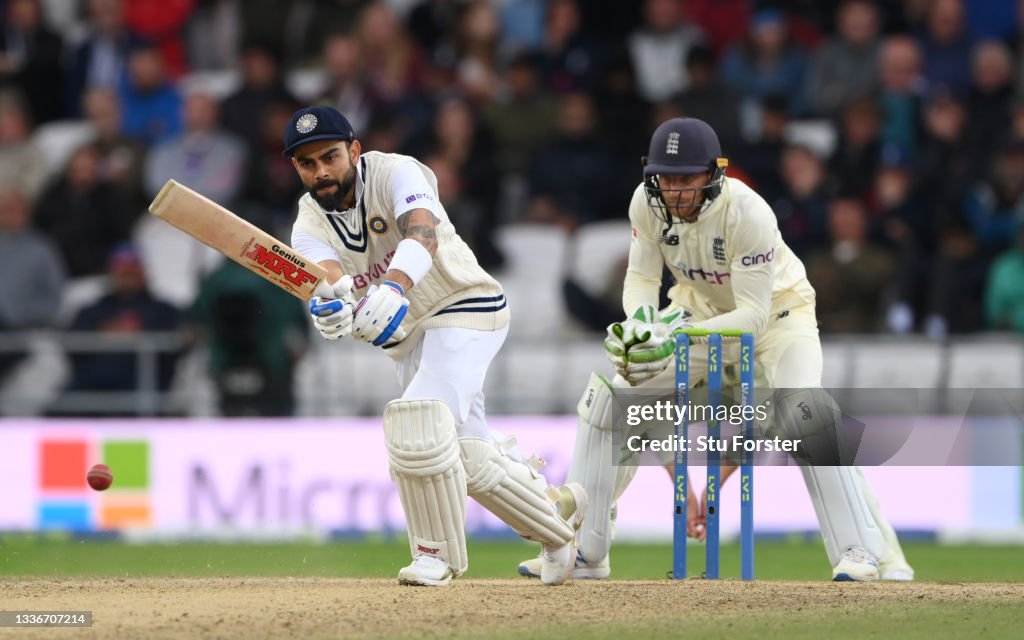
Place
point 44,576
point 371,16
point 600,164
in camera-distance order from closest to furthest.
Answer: point 44,576
point 600,164
point 371,16

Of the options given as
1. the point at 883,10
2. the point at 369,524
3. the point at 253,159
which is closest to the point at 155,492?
the point at 369,524

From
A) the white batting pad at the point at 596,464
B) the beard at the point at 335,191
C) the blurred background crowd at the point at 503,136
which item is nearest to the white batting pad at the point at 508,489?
the white batting pad at the point at 596,464

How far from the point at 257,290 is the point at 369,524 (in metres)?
1.78

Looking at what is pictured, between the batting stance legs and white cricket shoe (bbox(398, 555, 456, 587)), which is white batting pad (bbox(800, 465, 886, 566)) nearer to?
the batting stance legs

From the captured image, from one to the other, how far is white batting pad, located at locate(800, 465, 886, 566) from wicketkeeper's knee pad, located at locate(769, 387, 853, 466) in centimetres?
6

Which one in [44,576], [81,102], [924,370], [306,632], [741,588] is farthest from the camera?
[81,102]

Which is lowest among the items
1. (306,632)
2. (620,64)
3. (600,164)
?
(306,632)

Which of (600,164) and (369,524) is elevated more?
(600,164)

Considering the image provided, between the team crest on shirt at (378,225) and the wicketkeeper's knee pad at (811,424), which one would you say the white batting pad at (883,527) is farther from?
the team crest on shirt at (378,225)

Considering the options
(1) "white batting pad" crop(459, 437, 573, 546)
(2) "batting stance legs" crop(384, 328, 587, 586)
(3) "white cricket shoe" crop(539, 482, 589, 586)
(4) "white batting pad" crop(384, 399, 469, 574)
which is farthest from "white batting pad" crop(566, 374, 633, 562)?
(4) "white batting pad" crop(384, 399, 469, 574)

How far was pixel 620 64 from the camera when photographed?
13.4 metres

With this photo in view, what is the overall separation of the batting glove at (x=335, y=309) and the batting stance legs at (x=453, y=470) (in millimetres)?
454

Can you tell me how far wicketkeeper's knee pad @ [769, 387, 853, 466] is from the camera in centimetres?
783

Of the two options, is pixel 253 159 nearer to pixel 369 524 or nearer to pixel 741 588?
pixel 369 524
